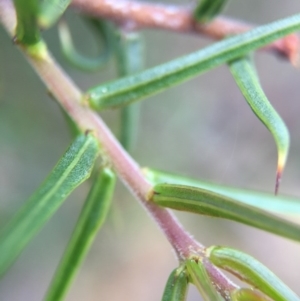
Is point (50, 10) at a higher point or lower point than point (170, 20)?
lower

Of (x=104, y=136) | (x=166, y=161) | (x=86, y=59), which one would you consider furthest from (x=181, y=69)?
(x=166, y=161)

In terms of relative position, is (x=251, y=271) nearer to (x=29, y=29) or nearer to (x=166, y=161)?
(x=29, y=29)

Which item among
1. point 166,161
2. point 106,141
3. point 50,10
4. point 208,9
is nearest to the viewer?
point 50,10

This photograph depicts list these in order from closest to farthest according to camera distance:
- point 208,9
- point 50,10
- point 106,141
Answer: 1. point 50,10
2. point 106,141
3. point 208,9

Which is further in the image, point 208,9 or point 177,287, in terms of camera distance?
point 208,9

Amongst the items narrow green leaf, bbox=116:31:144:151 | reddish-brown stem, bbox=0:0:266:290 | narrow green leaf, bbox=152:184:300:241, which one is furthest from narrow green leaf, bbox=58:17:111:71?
narrow green leaf, bbox=152:184:300:241

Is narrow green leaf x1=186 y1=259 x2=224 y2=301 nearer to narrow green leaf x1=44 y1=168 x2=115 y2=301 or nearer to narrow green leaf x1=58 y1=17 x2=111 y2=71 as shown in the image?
narrow green leaf x1=44 y1=168 x2=115 y2=301

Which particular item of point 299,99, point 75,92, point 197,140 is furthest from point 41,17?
point 299,99
